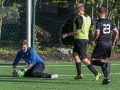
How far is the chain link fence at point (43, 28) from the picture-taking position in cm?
1836

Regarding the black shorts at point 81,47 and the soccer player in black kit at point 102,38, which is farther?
the black shorts at point 81,47

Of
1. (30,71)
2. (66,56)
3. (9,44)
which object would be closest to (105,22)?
(30,71)

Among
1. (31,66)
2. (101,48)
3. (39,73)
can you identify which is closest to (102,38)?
(101,48)

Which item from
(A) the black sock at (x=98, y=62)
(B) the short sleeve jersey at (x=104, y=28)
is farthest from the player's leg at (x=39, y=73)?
(B) the short sleeve jersey at (x=104, y=28)

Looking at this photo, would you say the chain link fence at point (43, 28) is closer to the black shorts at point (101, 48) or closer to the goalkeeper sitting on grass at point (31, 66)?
the goalkeeper sitting on grass at point (31, 66)

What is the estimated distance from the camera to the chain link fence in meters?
18.4

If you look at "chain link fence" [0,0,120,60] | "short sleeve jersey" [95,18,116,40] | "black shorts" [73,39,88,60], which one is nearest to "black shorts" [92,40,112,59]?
"short sleeve jersey" [95,18,116,40]

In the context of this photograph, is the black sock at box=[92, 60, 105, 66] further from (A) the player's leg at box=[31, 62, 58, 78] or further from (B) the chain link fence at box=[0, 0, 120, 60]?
(B) the chain link fence at box=[0, 0, 120, 60]

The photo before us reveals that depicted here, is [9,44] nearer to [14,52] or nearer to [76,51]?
[14,52]

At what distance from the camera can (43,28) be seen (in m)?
20.0

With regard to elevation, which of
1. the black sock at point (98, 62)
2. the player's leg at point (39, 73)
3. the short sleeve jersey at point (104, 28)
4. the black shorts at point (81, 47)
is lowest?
the player's leg at point (39, 73)

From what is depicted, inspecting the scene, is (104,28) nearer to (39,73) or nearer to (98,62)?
(98,62)

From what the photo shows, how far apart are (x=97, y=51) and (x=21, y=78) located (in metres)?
2.01

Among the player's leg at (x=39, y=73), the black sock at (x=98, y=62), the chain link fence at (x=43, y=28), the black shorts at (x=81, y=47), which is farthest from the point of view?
the chain link fence at (x=43, y=28)
